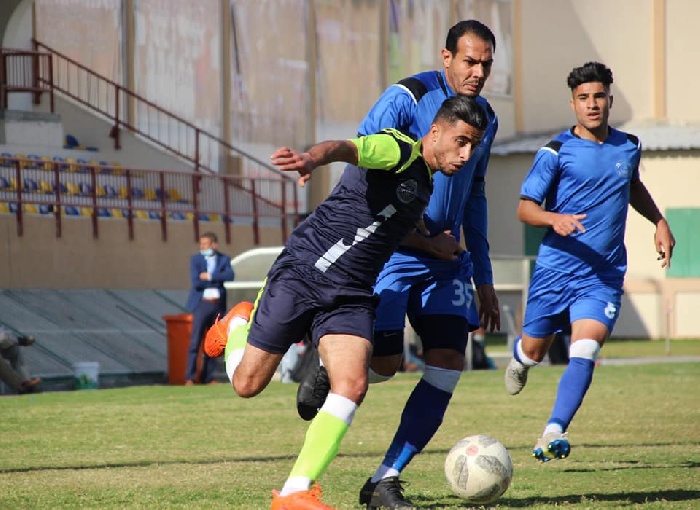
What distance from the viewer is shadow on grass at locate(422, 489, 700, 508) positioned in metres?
6.89

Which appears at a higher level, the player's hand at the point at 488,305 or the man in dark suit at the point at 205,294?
the player's hand at the point at 488,305

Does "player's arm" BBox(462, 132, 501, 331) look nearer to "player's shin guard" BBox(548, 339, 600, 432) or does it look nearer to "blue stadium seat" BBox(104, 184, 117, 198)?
"player's shin guard" BBox(548, 339, 600, 432)

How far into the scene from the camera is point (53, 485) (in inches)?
303

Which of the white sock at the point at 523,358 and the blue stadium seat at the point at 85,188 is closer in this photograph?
the white sock at the point at 523,358

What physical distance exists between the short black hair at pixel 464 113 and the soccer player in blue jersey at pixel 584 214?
2.32 metres

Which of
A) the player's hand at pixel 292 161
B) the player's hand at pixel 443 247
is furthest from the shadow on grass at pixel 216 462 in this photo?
the player's hand at pixel 292 161

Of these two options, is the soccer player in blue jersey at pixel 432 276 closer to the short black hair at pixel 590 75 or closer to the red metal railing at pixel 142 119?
the short black hair at pixel 590 75

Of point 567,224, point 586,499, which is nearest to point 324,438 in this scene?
point 586,499

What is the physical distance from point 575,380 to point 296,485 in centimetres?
310

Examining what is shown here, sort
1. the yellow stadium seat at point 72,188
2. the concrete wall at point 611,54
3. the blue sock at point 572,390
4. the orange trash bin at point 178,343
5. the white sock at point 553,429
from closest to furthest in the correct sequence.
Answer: the white sock at point 553,429, the blue sock at point 572,390, the orange trash bin at point 178,343, the yellow stadium seat at point 72,188, the concrete wall at point 611,54

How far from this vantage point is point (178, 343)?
843 inches

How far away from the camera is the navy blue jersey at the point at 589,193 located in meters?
8.88

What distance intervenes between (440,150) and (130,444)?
4.95 meters

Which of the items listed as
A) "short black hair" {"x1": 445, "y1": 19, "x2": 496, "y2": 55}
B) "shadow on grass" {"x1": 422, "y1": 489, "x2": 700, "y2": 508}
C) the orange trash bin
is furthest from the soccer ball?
the orange trash bin
